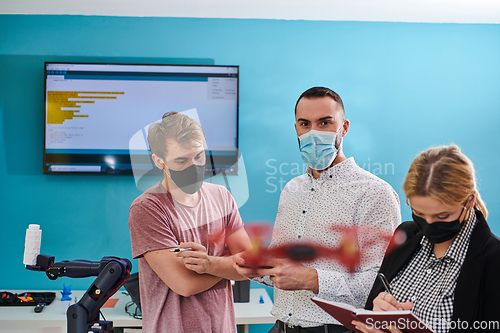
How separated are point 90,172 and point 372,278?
161 cm

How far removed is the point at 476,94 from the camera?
88.4 inches

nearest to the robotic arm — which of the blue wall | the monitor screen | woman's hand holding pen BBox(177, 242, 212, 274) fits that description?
woman's hand holding pen BBox(177, 242, 212, 274)

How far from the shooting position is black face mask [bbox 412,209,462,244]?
904mm

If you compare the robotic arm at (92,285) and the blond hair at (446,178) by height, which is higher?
the blond hair at (446,178)

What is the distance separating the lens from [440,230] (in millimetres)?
913

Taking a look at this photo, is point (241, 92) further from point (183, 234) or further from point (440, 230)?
point (440, 230)

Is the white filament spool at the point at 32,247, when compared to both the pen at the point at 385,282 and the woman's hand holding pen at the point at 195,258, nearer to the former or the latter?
the woman's hand holding pen at the point at 195,258

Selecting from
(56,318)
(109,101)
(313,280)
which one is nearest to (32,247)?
(56,318)

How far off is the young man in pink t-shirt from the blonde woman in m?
0.42

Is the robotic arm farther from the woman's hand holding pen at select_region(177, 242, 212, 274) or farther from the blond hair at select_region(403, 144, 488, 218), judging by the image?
the blond hair at select_region(403, 144, 488, 218)

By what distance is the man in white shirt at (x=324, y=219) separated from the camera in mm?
1026

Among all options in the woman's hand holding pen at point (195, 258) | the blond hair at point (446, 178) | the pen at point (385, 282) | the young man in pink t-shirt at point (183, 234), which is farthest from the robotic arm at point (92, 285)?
the blond hair at point (446, 178)

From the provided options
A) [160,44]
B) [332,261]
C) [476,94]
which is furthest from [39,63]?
[476,94]

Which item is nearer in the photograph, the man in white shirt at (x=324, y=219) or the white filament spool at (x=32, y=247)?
the man in white shirt at (x=324, y=219)
